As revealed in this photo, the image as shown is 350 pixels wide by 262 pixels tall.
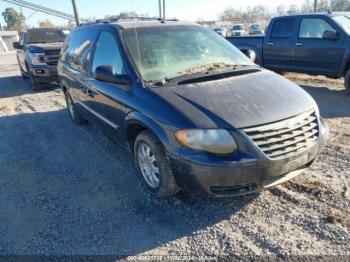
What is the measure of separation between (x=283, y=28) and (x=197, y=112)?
269 inches

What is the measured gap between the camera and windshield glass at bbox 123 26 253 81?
3.51m

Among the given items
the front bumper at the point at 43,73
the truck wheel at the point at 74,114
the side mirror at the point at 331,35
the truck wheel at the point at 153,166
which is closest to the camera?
the truck wheel at the point at 153,166

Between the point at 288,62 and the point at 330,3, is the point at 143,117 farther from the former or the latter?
the point at 330,3

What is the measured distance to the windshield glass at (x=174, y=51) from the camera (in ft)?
11.5

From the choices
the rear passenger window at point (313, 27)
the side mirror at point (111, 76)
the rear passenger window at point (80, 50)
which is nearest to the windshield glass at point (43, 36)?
the rear passenger window at point (80, 50)

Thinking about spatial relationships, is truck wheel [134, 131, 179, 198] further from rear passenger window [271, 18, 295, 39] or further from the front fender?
rear passenger window [271, 18, 295, 39]

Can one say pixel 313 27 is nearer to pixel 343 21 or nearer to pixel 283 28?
pixel 343 21

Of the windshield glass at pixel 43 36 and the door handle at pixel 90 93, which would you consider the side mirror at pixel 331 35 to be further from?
→ the windshield glass at pixel 43 36

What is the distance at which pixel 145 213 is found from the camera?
10.4ft

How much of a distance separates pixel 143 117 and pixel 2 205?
1914mm

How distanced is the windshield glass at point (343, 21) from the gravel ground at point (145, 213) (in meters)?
3.65

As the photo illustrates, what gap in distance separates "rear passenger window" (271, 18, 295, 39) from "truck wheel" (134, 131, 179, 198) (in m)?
6.53

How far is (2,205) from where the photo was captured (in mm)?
3490

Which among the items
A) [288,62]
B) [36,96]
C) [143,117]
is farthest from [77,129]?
[288,62]
